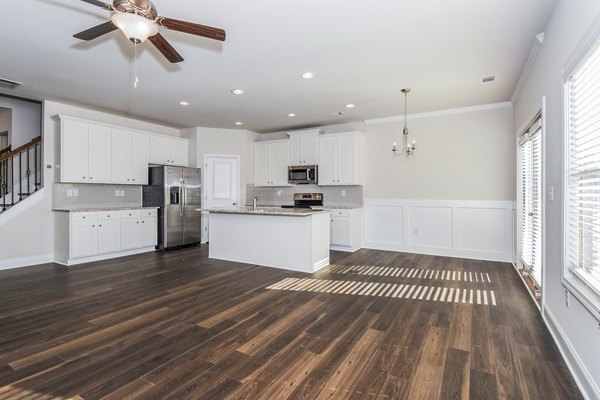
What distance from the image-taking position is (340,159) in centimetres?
648

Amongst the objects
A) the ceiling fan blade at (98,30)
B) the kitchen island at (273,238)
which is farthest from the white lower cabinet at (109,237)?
the ceiling fan blade at (98,30)

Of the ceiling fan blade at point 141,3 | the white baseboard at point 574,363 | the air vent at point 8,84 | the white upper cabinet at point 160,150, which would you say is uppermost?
the air vent at point 8,84

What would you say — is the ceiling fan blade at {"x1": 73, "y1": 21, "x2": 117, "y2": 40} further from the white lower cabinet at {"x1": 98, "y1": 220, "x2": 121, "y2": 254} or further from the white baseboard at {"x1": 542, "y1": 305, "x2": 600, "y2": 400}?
the white baseboard at {"x1": 542, "y1": 305, "x2": 600, "y2": 400}

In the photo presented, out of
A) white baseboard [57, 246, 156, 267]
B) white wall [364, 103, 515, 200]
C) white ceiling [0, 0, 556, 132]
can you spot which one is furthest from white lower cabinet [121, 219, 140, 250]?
white wall [364, 103, 515, 200]

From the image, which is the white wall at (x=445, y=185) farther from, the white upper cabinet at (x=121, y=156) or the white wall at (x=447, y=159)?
the white upper cabinet at (x=121, y=156)

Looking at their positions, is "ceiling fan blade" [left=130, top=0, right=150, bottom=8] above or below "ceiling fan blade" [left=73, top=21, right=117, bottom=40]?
above

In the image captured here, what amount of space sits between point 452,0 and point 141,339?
12.0 ft

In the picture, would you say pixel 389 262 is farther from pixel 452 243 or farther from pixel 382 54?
pixel 382 54

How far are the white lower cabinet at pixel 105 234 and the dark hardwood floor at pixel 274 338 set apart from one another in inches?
30.7

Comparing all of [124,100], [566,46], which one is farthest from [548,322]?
[124,100]

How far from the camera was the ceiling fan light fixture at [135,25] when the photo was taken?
214 centimetres

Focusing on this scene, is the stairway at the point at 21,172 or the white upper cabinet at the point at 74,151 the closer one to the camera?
the white upper cabinet at the point at 74,151

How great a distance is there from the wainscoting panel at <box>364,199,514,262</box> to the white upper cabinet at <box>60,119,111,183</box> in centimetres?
506

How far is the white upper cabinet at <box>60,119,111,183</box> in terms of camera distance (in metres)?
5.11
